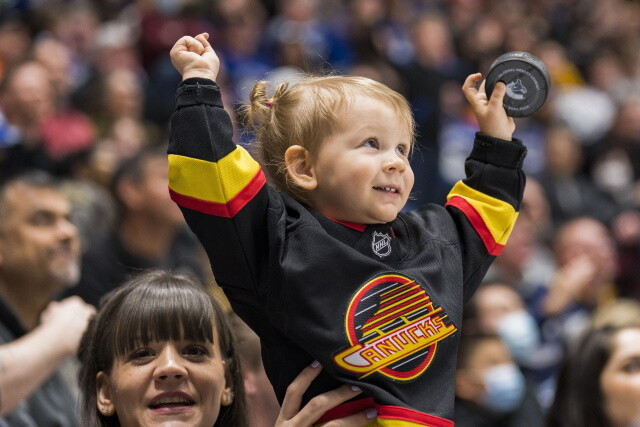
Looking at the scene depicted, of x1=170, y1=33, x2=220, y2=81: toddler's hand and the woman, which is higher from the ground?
x1=170, y1=33, x2=220, y2=81: toddler's hand

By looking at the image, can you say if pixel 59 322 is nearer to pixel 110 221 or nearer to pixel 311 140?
pixel 311 140

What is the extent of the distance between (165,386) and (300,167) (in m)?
0.55

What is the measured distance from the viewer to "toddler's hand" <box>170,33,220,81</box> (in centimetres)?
208

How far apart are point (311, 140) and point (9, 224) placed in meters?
2.06

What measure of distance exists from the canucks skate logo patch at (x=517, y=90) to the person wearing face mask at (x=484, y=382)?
1894 millimetres

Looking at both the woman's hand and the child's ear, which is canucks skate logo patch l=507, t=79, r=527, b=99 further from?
the woman's hand

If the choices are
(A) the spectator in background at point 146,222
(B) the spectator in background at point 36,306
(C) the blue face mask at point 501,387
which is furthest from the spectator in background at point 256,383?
(A) the spectator in background at point 146,222

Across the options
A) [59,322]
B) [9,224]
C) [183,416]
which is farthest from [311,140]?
[9,224]

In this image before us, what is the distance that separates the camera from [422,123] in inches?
302

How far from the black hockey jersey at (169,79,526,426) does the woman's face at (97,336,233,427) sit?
0.15 metres

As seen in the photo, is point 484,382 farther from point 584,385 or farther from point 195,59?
point 195,59

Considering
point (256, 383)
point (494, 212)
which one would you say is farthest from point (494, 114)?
point (256, 383)

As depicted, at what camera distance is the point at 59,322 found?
113 inches

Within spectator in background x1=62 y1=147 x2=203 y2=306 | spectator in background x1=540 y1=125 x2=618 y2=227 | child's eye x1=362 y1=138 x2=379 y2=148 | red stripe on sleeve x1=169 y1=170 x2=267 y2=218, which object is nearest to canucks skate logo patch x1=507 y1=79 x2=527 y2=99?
child's eye x1=362 y1=138 x2=379 y2=148
